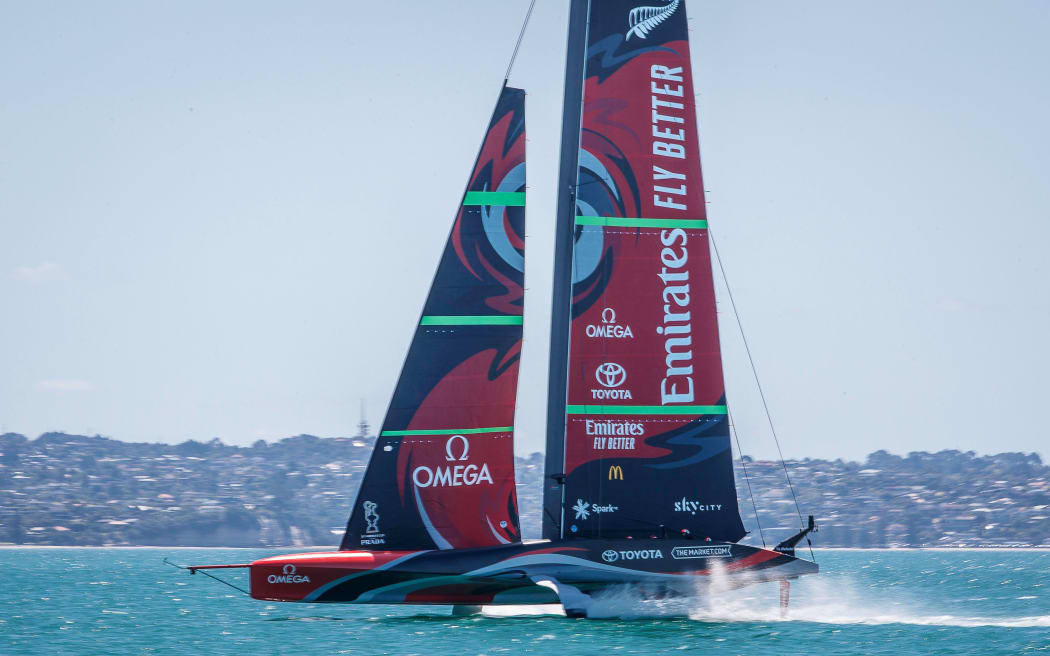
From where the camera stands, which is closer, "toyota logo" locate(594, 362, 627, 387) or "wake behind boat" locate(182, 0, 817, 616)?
"wake behind boat" locate(182, 0, 817, 616)

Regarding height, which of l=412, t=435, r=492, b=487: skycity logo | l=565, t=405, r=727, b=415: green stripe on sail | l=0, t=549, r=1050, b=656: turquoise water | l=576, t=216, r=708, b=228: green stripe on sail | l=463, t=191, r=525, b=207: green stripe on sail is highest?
l=463, t=191, r=525, b=207: green stripe on sail

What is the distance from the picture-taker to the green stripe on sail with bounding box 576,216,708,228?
78.7 feet

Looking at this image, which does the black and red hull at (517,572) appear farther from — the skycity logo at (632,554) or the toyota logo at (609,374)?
the toyota logo at (609,374)

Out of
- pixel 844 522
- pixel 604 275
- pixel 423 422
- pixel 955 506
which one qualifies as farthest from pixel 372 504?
pixel 955 506

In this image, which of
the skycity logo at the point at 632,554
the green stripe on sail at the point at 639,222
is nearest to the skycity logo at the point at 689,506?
the skycity logo at the point at 632,554

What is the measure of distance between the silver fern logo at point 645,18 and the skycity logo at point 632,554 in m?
8.81

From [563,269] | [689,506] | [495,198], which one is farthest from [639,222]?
[689,506]

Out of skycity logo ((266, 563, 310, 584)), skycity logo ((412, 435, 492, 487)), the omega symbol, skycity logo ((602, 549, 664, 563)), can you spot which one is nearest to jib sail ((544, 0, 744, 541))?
skycity logo ((602, 549, 664, 563))

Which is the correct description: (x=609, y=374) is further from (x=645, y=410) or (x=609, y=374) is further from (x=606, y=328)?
(x=645, y=410)

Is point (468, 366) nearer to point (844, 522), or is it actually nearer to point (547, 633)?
point (547, 633)

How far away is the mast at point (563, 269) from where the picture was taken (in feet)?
77.3

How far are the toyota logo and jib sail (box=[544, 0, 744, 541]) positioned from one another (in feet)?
0.08

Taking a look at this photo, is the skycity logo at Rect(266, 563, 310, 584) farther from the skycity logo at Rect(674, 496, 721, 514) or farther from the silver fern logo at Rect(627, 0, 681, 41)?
the silver fern logo at Rect(627, 0, 681, 41)

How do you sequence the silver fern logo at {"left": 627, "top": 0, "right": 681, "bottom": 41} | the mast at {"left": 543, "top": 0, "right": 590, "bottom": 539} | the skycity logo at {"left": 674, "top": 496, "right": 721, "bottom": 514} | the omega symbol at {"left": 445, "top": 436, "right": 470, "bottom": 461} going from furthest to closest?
the silver fern logo at {"left": 627, "top": 0, "right": 681, "bottom": 41} → the skycity logo at {"left": 674, "top": 496, "right": 721, "bottom": 514} → the mast at {"left": 543, "top": 0, "right": 590, "bottom": 539} → the omega symbol at {"left": 445, "top": 436, "right": 470, "bottom": 461}
